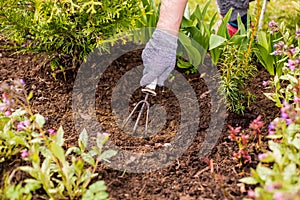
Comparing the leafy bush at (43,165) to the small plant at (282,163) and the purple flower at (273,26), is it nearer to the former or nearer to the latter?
the small plant at (282,163)

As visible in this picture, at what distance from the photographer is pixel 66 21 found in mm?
2410

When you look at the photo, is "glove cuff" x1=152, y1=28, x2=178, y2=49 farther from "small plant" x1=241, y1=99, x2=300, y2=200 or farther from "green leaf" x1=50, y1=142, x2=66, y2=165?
"green leaf" x1=50, y1=142, x2=66, y2=165


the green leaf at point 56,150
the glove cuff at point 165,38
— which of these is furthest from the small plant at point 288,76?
the green leaf at point 56,150

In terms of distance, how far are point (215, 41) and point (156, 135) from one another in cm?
68

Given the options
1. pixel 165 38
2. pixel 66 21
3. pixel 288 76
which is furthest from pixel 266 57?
pixel 66 21

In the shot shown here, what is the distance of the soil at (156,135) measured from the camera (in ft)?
6.68

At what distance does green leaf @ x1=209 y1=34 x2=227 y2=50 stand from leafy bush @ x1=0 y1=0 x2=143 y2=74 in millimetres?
449

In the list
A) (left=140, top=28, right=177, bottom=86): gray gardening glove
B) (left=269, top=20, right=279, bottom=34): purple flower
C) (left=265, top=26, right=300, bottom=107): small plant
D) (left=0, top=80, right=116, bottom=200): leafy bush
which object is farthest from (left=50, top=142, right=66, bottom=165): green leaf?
(left=269, top=20, right=279, bottom=34): purple flower

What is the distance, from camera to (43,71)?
2.83 m

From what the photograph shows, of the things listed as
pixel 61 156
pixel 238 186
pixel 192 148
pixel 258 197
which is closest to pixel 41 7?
pixel 61 156

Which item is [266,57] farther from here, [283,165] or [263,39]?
[283,165]

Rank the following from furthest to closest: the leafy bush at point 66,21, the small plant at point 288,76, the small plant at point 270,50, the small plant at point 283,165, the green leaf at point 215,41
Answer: the small plant at point 270,50 < the green leaf at point 215,41 < the leafy bush at point 66,21 < the small plant at point 288,76 < the small plant at point 283,165

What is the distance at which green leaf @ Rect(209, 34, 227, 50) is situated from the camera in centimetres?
260

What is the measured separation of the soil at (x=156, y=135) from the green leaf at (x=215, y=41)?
0.81ft
